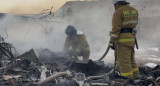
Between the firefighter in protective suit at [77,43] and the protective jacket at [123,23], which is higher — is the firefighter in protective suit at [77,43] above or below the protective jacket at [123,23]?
below

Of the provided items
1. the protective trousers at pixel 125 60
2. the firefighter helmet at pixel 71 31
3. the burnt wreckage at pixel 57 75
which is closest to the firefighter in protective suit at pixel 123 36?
the protective trousers at pixel 125 60

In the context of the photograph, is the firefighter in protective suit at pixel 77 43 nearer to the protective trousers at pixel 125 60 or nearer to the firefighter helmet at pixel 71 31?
the firefighter helmet at pixel 71 31

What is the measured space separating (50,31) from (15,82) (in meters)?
6.05

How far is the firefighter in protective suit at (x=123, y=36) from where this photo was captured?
4.49m

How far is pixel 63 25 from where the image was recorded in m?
10.8


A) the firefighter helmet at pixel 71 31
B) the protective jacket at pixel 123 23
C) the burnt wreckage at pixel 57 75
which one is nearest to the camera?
the burnt wreckage at pixel 57 75

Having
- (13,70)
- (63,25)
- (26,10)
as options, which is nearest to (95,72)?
(13,70)

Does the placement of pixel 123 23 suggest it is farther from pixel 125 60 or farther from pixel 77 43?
pixel 77 43

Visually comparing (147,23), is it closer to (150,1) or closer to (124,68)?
(150,1)

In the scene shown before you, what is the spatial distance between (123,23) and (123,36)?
0.25 metres

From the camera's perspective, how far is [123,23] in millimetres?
4535

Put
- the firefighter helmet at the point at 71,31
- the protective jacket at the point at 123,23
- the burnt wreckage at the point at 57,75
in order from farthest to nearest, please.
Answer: the firefighter helmet at the point at 71,31
the protective jacket at the point at 123,23
the burnt wreckage at the point at 57,75

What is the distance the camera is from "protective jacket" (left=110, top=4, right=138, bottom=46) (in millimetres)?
4477

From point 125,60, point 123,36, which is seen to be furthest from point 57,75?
point 123,36
